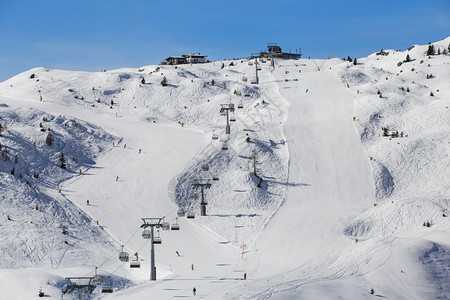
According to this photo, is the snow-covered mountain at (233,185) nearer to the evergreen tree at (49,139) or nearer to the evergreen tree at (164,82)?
the evergreen tree at (49,139)

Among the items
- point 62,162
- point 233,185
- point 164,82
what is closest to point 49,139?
point 62,162

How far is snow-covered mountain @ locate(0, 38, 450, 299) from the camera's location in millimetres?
47094

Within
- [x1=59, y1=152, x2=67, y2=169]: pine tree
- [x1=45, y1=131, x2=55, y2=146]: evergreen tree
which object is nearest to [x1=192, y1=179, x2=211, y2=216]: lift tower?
[x1=59, y1=152, x2=67, y2=169]: pine tree

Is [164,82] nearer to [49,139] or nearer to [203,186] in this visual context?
[49,139]

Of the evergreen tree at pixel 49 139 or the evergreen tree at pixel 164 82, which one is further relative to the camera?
the evergreen tree at pixel 164 82

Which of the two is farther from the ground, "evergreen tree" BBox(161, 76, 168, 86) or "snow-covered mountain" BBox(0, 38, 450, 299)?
"evergreen tree" BBox(161, 76, 168, 86)

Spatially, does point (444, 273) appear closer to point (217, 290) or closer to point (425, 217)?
point (425, 217)

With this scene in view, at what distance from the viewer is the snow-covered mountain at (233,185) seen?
47094mm

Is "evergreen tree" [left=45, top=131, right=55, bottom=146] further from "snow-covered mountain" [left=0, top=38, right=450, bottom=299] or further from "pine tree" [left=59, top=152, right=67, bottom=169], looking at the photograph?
"pine tree" [left=59, top=152, right=67, bottom=169]

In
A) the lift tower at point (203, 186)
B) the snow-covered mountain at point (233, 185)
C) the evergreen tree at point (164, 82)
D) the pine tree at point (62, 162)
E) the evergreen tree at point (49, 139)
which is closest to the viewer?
the snow-covered mountain at point (233, 185)

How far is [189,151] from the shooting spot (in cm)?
7500

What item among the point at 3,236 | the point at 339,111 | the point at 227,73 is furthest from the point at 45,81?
the point at 3,236

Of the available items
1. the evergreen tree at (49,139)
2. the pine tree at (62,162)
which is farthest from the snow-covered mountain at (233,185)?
the pine tree at (62,162)

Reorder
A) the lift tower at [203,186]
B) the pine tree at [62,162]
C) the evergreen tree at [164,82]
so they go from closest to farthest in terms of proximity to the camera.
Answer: the lift tower at [203,186]
the pine tree at [62,162]
the evergreen tree at [164,82]
